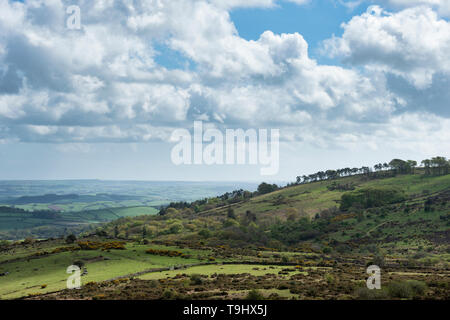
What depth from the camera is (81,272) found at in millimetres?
59500

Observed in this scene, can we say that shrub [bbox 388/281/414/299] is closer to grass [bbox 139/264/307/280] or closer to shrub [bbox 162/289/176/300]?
grass [bbox 139/264/307/280]

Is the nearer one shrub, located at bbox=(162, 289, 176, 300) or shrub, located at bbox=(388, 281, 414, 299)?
shrub, located at bbox=(388, 281, 414, 299)

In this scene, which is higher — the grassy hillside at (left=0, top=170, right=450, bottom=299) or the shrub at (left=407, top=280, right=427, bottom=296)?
the shrub at (left=407, top=280, right=427, bottom=296)

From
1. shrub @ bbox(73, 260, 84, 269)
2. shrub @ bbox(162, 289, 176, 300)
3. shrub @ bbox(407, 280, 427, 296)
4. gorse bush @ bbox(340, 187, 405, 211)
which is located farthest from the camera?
gorse bush @ bbox(340, 187, 405, 211)

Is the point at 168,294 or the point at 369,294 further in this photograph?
the point at 168,294

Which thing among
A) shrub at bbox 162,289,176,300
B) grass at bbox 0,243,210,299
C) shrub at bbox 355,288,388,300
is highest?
shrub at bbox 355,288,388,300

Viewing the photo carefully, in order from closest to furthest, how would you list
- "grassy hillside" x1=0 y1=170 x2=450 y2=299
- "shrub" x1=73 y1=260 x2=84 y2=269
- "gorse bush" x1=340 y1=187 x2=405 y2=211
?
"grassy hillside" x1=0 y1=170 x2=450 y2=299 < "shrub" x1=73 y1=260 x2=84 y2=269 < "gorse bush" x1=340 y1=187 x2=405 y2=211

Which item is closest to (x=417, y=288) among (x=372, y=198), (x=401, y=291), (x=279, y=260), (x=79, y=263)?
(x=401, y=291)

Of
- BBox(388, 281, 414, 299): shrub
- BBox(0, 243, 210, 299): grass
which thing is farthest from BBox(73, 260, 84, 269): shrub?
BBox(388, 281, 414, 299): shrub

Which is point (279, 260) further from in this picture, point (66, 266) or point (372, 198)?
point (372, 198)
